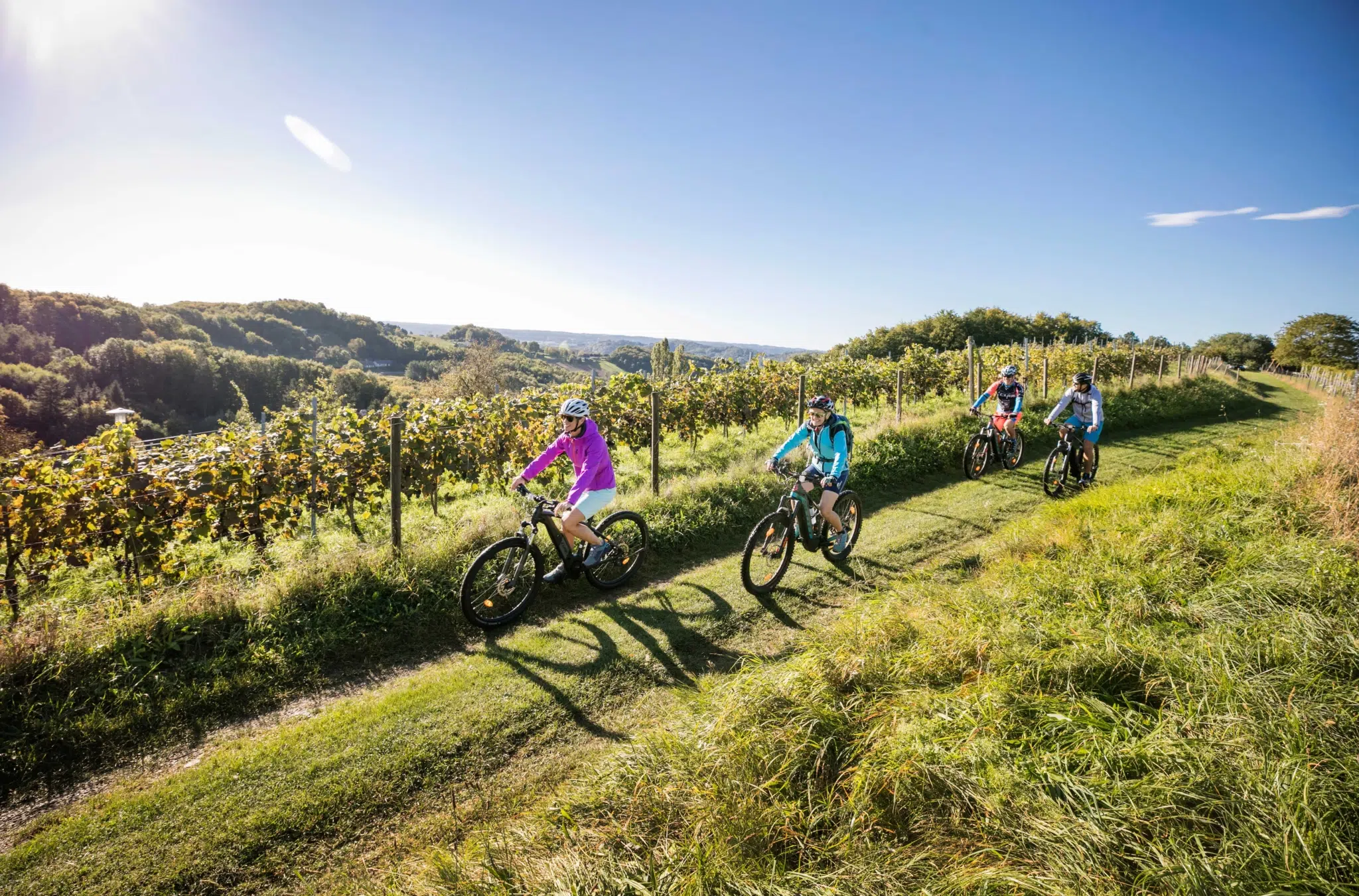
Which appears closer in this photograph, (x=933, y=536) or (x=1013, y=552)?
(x=1013, y=552)

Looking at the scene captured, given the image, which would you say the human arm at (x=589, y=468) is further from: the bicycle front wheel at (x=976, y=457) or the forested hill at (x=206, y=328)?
the forested hill at (x=206, y=328)

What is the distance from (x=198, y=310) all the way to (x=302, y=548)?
16474 cm

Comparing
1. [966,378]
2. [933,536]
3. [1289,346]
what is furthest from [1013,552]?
[1289,346]

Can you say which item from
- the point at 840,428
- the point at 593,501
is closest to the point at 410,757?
the point at 593,501

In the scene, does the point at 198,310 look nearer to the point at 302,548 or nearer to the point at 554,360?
the point at 554,360

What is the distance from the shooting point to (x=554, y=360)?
184 m

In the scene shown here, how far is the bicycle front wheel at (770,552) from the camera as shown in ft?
19.9

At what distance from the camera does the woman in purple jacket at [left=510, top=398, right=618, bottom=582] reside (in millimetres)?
5730

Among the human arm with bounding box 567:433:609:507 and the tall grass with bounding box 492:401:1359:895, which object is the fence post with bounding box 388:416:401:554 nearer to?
the human arm with bounding box 567:433:609:507

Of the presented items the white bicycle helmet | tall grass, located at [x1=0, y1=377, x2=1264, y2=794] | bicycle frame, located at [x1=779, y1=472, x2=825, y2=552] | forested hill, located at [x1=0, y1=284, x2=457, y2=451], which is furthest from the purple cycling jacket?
forested hill, located at [x1=0, y1=284, x2=457, y2=451]

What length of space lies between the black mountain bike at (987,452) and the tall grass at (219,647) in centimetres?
616

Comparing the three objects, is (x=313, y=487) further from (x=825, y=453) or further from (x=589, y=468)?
(x=825, y=453)

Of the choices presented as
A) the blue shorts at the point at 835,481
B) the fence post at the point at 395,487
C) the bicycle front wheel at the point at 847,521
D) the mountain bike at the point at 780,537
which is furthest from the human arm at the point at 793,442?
the fence post at the point at 395,487

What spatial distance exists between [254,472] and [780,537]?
19.9ft
